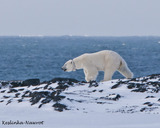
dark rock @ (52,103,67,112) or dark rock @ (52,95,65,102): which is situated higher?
dark rock @ (52,95,65,102)

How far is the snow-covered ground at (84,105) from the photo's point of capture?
8.27m

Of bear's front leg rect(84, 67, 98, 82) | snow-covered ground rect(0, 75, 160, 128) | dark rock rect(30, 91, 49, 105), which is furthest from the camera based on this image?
bear's front leg rect(84, 67, 98, 82)

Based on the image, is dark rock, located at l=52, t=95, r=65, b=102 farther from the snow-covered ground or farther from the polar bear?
the polar bear

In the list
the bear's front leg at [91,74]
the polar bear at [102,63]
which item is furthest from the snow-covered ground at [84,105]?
the bear's front leg at [91,74]

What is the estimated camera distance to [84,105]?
10.2 meters

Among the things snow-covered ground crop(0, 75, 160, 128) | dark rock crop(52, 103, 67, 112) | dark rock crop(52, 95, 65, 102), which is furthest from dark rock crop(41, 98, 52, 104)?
dark rock crop(52, 103, 67, 112)

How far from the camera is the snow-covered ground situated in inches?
325

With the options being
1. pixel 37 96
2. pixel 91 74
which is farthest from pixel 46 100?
pixel 91 74

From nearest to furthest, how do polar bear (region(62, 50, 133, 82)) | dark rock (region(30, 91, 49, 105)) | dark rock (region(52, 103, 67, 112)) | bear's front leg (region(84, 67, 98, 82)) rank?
dark rock (region(52, 103, 67, 112)) → dark rock (region(30, 91, 49, 105)) → polar bear (region(62, 50, 133, 82)) → bear's front leg (region(84, 67, 98, 82))

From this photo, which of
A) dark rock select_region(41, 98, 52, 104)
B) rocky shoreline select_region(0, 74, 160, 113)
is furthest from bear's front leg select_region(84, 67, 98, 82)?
dark rock select_region(41, 98, 52, 104)

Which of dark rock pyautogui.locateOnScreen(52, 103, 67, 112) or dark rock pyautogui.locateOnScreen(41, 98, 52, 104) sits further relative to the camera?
dark rock pyautogui.locateOnScreen(41, 98, 52, 104)

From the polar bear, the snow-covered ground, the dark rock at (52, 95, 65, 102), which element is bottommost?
the snow-covered ground

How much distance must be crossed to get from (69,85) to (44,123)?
482 cm

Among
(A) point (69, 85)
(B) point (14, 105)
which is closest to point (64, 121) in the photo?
(B) point (14, 105)
